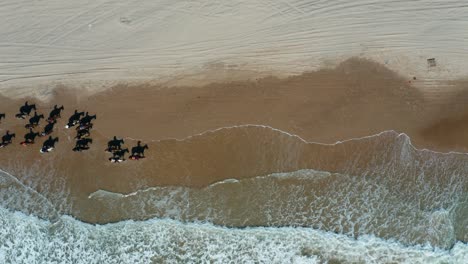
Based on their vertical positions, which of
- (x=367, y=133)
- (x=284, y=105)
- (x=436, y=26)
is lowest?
(x=367, y=133)

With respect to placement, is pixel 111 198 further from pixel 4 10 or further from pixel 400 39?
pixel 400 39

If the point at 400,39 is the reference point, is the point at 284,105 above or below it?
below

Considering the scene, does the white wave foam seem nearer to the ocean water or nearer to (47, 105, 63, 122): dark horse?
the ocean water

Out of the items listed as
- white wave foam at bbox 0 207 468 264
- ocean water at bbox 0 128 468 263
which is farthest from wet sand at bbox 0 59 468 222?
white wave foam at bbox 0 207 468 264

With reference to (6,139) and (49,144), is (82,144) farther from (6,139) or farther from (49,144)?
(6,139)

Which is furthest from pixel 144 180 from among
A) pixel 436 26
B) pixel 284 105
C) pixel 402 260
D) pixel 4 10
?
pixel 436 26

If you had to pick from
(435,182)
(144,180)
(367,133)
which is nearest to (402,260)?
(435,182)

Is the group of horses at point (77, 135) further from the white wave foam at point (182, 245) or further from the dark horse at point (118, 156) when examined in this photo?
the white wave foam at point (182, 245)
